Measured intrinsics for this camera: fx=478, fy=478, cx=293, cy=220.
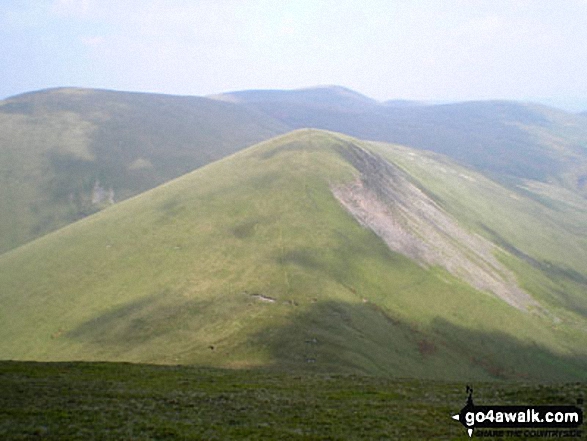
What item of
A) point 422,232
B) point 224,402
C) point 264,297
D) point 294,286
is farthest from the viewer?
point 422,232

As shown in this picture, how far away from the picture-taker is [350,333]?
228 ft

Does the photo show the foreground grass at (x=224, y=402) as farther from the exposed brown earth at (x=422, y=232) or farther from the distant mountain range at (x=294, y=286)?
the exposed brown earth at (x=422, y=232)

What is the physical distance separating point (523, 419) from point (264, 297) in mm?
48435

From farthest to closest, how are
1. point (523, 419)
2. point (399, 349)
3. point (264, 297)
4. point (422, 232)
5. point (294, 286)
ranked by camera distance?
point (422, 232) < point (294, 286) < point (264, 297) < point (399, 349) < point (523, 419)

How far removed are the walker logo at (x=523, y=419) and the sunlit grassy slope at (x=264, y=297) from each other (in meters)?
24.6

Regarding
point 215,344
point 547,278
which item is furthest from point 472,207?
point 215,344

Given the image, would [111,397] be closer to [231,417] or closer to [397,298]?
[231,417]

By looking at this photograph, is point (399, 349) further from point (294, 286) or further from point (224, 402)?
point (224, 402)

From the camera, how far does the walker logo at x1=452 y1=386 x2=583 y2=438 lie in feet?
100.0

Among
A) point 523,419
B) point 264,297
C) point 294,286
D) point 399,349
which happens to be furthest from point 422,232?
point 523,419

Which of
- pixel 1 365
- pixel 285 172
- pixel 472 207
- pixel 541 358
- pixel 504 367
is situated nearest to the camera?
pixel 1 365

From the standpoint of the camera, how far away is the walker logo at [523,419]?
3047 centimetres

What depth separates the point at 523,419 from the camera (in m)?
32.5

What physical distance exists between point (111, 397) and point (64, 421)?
6913mm
